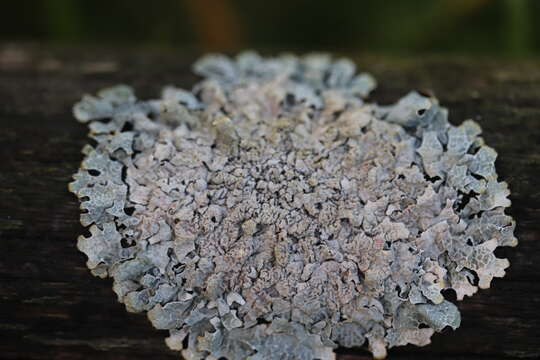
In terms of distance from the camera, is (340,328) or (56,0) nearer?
(340,328)

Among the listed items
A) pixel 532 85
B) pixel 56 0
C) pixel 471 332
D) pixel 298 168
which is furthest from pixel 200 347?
pixel 56 0

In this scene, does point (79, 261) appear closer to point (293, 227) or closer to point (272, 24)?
point (293, 227)

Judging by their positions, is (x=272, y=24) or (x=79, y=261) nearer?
(x=79, y=261)

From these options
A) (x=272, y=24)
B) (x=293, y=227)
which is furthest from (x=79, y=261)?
(x=272, y=24)

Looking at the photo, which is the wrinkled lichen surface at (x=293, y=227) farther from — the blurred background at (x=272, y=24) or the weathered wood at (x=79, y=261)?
the blurred background at (x=272, y=24)

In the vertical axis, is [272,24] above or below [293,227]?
above

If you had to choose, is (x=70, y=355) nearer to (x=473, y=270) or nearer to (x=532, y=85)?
→ (x=473, y=270)
